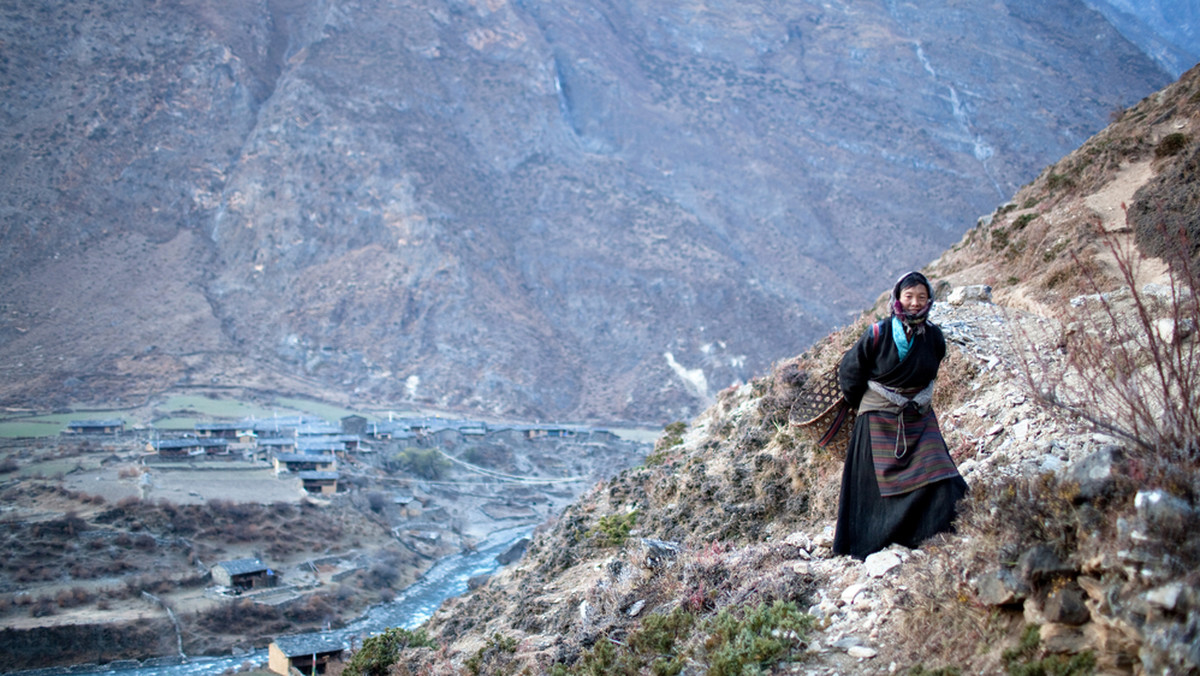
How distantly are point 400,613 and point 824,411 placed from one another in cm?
2236

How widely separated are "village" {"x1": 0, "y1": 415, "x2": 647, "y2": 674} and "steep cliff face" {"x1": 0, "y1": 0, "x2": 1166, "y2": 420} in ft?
30.8

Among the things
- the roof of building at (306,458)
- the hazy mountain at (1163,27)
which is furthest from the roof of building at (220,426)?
the hazy mountain at (1163,27)

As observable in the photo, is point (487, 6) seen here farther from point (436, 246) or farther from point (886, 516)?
point (886, 516)

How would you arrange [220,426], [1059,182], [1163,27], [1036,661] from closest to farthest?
[1036,661] < [1059,182] < [220,426] < [1163,27]

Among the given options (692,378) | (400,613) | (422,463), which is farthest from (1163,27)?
(400,613)

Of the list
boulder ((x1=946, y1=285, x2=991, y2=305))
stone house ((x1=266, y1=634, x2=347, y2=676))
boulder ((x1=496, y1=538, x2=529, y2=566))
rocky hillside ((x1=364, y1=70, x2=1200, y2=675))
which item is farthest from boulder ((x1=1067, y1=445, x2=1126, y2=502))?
boulder ((x1=496, y1=538, x2=529, y2=566))

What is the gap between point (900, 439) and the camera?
395 centimetres

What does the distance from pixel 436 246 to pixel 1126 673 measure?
61.1 m

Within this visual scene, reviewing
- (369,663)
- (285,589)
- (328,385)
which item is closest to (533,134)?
(328,385)

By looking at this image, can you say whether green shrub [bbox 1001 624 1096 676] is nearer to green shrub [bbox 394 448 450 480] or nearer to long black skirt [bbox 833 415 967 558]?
long black skirt [bbox 833 415 967 558]

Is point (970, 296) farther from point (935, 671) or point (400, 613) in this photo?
point (400, 613)

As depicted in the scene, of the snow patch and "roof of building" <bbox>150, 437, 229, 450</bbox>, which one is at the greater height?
the snow patch

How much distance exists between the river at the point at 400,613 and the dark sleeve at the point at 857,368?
16.4 meters

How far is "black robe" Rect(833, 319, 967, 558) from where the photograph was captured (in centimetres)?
389
